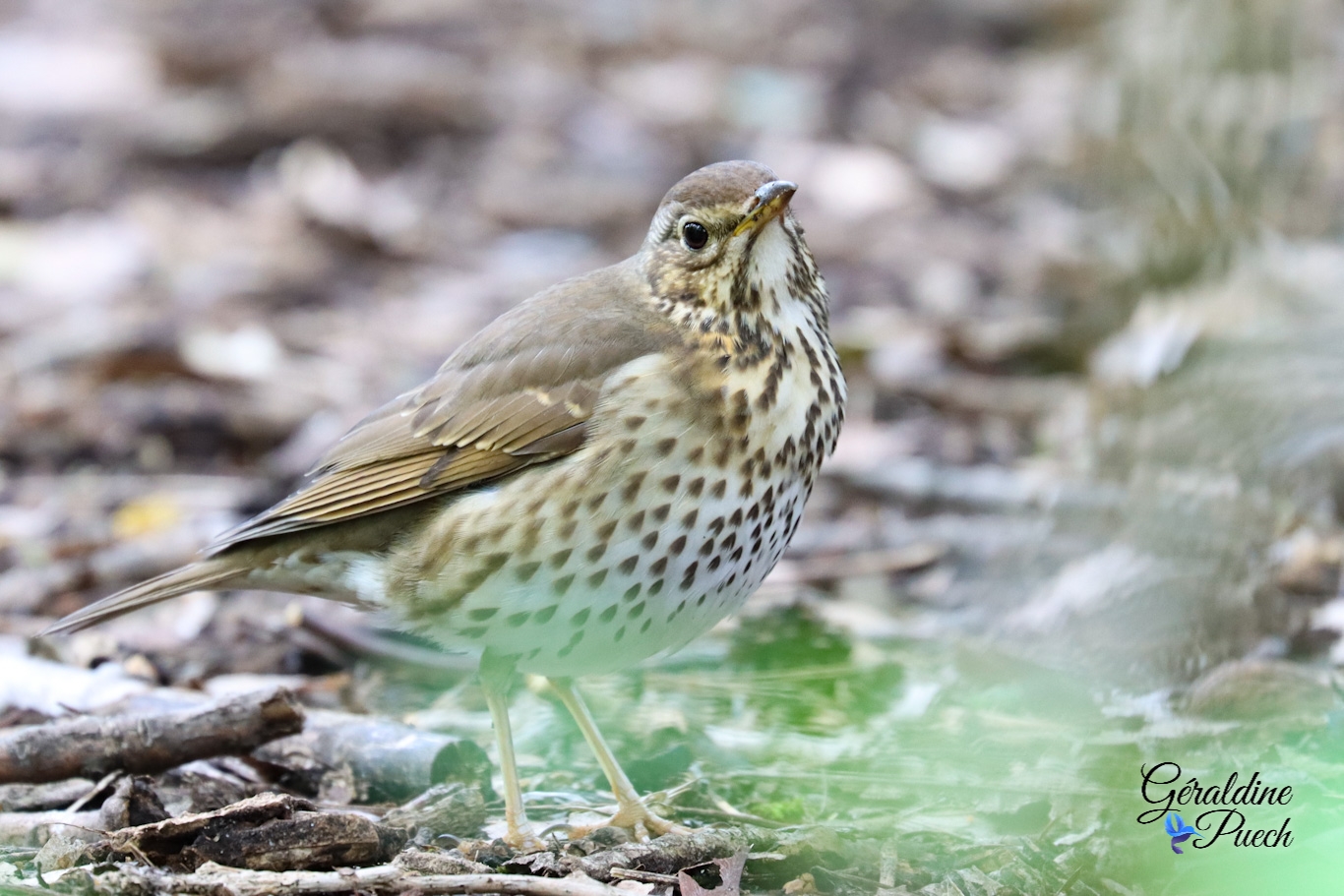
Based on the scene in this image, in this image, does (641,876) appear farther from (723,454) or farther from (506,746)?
(723,454)

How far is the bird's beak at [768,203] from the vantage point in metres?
3.96

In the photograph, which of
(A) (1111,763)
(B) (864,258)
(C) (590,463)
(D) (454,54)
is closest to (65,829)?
(C) (590,463)

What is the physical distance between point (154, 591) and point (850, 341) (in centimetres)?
369

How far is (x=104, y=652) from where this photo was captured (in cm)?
495

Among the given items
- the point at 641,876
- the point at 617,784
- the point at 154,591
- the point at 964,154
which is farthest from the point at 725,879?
the point at 964,154

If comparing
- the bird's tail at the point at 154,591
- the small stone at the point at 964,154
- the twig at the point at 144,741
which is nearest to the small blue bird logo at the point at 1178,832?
the twig at the point at 144,741

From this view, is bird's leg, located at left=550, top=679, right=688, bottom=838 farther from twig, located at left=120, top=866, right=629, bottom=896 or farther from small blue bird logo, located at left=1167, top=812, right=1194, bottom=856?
small blue bird logo, located at left=1167, top=812, right=1194, bottom=856

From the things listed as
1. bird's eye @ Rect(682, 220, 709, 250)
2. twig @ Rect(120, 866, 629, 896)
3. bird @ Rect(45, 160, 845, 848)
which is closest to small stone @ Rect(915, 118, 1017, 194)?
bird @ Rect(45, 160, 845, 848)

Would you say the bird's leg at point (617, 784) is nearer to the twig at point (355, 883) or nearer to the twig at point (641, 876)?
the twig at point (641, 876)

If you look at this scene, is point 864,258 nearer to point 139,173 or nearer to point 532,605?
point 139,173

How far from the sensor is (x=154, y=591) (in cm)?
427

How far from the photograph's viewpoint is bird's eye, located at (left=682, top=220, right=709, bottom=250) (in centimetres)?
412

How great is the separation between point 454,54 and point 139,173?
7.57 ft

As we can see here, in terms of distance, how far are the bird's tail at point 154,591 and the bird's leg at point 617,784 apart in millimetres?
919
